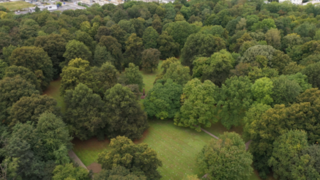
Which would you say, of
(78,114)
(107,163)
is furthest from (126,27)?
(107,163)

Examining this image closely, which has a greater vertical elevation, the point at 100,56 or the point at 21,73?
the point at 21,73

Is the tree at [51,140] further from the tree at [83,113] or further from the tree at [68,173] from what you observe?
the tree at [83,113]

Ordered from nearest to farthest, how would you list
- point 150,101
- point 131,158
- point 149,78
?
1. point 131,158
2. point 150,101
3. point 149,78

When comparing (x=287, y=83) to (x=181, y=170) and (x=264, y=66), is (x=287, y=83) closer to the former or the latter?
(x=264, y=66)

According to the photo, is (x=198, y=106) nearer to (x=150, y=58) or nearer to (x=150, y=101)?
(x=150, y=101)

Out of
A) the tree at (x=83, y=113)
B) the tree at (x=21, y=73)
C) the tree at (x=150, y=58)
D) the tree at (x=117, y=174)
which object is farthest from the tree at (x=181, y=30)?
the tree at (x=117, y=174)

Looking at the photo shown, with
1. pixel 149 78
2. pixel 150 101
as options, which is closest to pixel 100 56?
pixel 149 78
